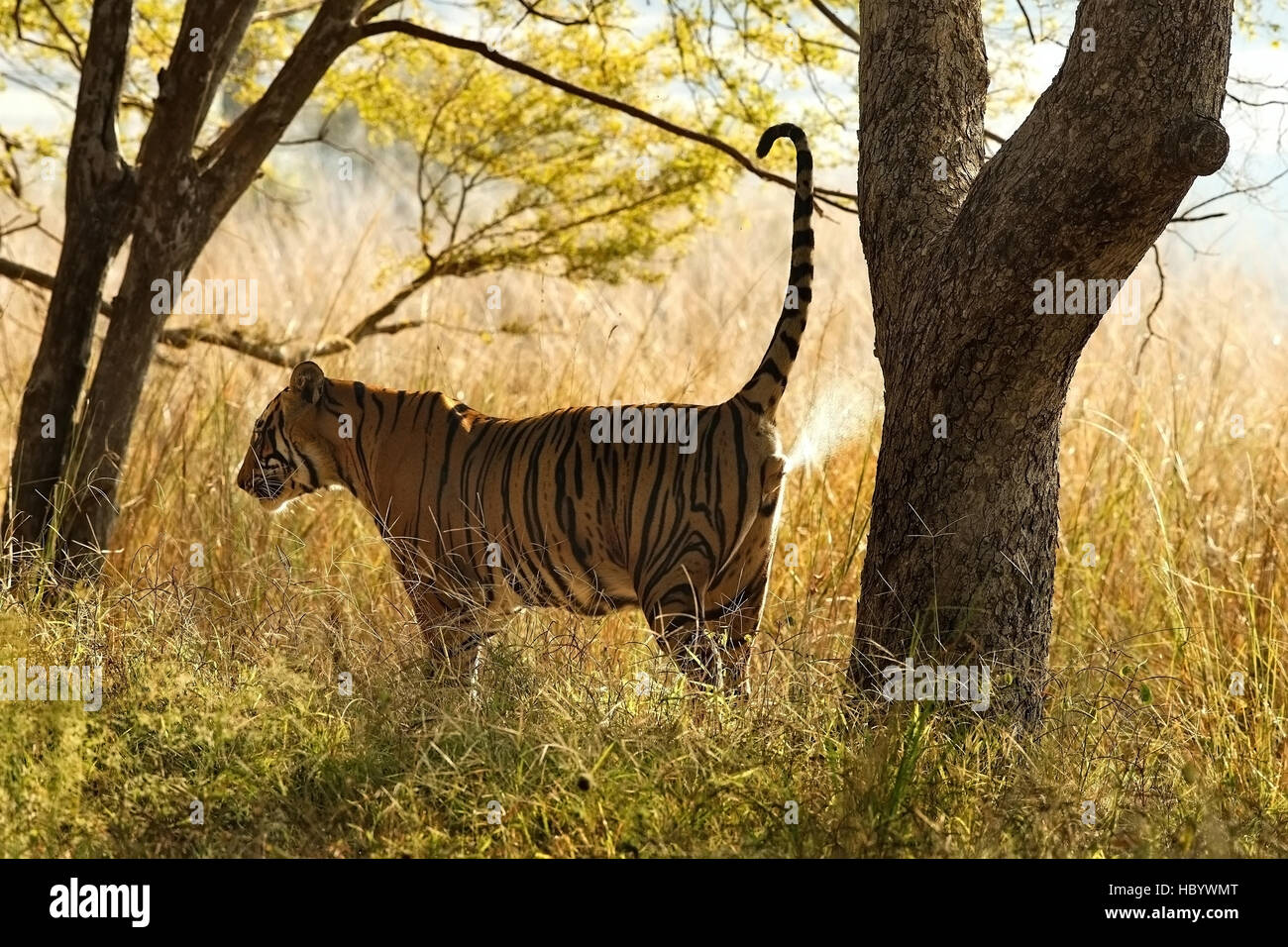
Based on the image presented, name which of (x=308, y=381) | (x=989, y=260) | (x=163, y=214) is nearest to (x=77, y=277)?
(x=163, y=214)

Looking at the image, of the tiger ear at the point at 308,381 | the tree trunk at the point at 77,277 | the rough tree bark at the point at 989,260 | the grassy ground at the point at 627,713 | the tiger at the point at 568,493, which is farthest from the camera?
the tree trunk at the point at 77,277

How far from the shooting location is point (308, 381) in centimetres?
592

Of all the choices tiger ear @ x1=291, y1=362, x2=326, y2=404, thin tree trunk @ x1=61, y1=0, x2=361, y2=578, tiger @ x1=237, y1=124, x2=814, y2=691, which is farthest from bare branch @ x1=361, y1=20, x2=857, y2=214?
tiger ear @ x1=291, y1=362, x2=326, y2=404

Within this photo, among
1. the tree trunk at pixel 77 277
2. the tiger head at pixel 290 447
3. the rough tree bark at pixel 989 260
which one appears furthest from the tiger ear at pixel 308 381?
the rough tree bark at pixel 989 260

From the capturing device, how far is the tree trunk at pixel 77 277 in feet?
20.6

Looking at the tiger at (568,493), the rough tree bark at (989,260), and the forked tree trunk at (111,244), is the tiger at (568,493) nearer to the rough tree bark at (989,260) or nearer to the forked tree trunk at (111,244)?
the rough tree bark at (989,260)

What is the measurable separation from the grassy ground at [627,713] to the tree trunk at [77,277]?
1.76ft

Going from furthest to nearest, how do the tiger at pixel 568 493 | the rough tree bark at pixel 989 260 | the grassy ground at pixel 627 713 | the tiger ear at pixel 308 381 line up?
the tiger ear at pixel 308 381 < the tiger at pixel 568 493 < the rough tree bark at pixel 989 260 < the grassy ground at pixel 627 713

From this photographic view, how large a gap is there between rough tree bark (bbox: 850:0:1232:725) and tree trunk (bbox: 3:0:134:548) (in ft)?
10.6

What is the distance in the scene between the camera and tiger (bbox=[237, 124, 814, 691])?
516 cm

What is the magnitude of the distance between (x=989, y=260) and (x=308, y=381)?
2.82 m

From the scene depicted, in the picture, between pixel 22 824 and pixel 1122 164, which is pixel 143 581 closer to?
pixel 22 824

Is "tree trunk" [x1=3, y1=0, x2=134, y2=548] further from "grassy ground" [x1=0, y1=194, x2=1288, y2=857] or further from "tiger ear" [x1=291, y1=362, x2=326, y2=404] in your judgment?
"tiger ear" [x1=291, y1=362, x2=326, y2=404]
